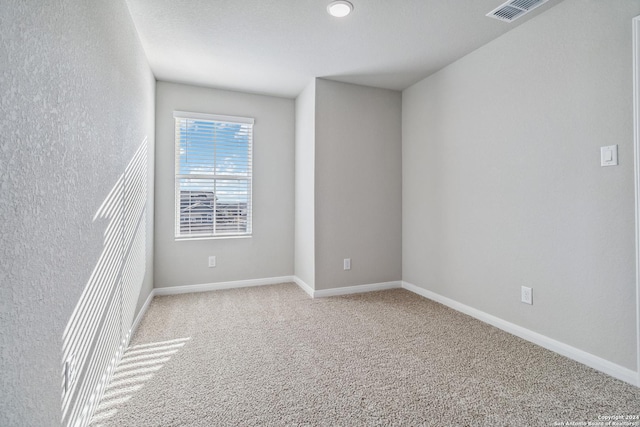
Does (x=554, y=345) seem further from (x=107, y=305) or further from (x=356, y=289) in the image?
(x=107, y=305)

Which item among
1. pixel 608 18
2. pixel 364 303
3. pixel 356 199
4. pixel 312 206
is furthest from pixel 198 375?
pixel 608 18

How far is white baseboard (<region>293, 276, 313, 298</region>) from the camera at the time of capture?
3.54m

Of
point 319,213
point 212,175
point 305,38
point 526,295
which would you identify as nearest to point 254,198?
point 212,175

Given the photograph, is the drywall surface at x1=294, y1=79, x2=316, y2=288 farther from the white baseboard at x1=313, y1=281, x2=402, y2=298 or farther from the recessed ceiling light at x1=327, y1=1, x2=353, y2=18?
the recessed ceiling light at x1=327, y1=1, x2=353, y2=18

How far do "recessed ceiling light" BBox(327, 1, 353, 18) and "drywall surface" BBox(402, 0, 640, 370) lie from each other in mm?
1334

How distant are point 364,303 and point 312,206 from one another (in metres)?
1.18

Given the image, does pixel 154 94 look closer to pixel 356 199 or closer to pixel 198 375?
pixel 356 199

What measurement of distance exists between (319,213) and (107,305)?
2.15 meters

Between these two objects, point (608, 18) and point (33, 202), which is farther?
point (608, 18)

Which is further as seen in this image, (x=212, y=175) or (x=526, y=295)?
(x=212, y=175)

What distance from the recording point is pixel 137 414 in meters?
1.55

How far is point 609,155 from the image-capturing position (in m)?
1.90

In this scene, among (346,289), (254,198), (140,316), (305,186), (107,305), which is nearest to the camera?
(107,305)

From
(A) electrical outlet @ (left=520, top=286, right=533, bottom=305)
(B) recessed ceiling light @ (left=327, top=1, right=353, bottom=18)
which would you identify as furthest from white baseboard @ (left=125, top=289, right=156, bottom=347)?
(A) electrical outlet @ (left=520, top=286, right=533, bottom=305)
